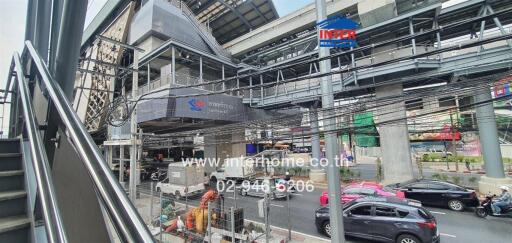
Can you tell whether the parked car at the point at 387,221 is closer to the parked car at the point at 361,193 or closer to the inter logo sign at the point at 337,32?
the parked car at the point at 361,193

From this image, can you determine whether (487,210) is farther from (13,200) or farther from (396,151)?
Result: (13,200)

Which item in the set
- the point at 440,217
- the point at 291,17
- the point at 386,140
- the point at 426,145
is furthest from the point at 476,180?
the point at 426,145

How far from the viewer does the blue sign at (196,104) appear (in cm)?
1783

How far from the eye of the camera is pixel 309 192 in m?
17.3

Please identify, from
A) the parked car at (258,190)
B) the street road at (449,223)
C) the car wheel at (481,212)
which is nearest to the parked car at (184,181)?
the street road at (449,223)

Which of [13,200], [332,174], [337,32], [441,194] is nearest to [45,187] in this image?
[13,200]

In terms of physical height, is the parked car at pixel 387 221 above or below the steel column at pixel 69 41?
below

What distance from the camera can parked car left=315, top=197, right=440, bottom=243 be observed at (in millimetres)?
7672

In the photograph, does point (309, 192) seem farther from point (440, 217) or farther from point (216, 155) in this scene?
point (216, 155)

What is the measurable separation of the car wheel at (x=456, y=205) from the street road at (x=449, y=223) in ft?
0.83

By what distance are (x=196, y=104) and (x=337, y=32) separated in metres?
14.4

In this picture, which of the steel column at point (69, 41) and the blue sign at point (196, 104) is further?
the blue sign at point (196, 104)

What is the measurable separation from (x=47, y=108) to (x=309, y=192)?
659 inches

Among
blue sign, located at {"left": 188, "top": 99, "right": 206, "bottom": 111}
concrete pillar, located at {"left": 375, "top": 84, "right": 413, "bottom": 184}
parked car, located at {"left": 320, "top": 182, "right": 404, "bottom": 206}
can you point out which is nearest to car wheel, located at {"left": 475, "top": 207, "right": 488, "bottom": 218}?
parked car, located at {"left": 320, "top": 182, "right": 404, "bottom": 206}
